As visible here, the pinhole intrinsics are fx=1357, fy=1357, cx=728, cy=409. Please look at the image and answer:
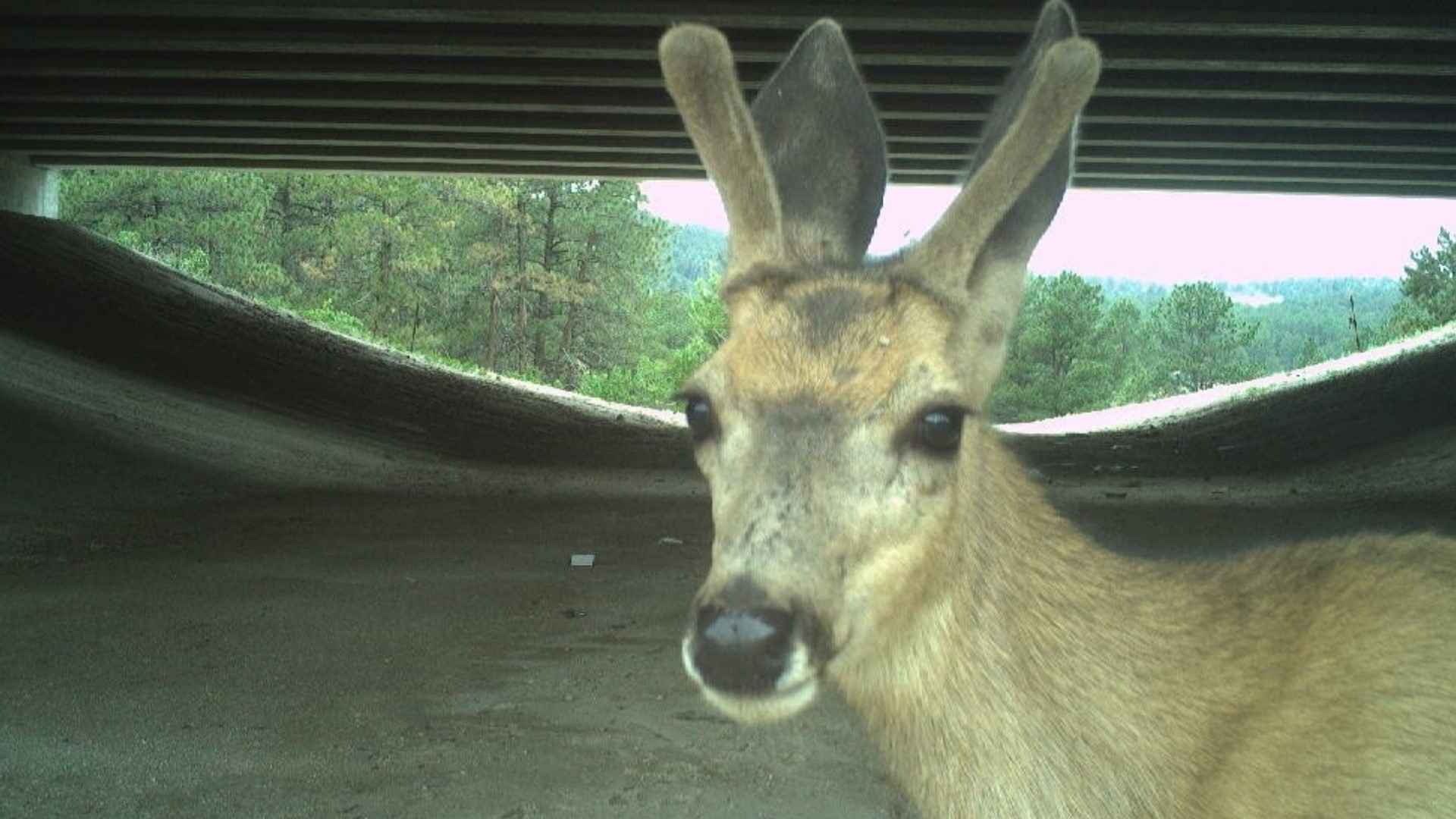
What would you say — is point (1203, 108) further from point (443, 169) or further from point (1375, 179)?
point (443, 169)

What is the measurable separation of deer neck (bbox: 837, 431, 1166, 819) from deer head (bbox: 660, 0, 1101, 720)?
0.10 meters

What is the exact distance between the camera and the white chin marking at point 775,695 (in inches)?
124

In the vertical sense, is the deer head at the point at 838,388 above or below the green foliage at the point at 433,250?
below

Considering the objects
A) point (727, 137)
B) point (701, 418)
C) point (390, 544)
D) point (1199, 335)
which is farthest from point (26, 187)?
point (1199, 335)

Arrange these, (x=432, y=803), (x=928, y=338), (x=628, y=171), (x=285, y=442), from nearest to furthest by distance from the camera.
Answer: (x=928, y=338) < (x=432, y=803) < (x=285, y=442) < (x=628, y=171)

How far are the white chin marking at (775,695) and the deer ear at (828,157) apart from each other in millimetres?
1677

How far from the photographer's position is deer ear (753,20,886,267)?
15.1 feet

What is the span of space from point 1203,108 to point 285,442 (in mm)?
12004

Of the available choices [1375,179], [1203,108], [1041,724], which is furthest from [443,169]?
[1041,724]

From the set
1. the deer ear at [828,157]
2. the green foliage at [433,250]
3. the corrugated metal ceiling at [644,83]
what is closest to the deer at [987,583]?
the deer ear at [828,157]

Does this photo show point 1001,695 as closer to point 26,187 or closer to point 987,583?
point 987,583

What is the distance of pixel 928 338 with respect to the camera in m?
3.83

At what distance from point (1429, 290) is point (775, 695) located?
48.8m

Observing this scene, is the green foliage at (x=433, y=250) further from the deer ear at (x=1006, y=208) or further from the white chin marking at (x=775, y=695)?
the white chin marking at (x=775, y=695)
